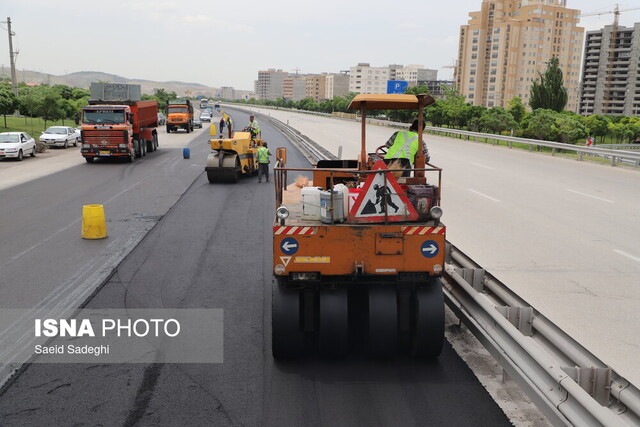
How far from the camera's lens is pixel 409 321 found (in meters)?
6.93

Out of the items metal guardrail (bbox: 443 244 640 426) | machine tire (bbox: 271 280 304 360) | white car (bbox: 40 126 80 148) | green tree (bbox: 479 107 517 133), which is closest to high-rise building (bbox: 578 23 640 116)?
green tree (bbox: 479 107 517 133)

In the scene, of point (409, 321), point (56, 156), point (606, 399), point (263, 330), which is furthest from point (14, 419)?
point (56, 156)

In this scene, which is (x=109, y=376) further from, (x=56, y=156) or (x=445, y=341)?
(x=56, y=156)

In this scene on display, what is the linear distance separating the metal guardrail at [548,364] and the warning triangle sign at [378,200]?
1.37m

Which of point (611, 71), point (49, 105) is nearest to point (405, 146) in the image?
point (49, 105)

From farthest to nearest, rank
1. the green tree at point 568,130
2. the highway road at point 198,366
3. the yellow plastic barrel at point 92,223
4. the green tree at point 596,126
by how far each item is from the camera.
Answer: the green tree at point 596,126 < the green tree at point 568,130 < the yellow plastic barrel at point 92,223 < the highway road at point 198,366

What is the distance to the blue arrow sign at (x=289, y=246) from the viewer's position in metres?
6.56

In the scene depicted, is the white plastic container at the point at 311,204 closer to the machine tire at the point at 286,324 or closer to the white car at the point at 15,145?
the machine tire at the point at 286,324

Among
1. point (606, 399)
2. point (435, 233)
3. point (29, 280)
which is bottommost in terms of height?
point (29, 280)

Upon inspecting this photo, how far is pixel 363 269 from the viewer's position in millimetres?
6582

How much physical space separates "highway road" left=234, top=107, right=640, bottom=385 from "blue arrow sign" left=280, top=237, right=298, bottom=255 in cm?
377

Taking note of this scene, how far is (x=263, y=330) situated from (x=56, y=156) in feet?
100

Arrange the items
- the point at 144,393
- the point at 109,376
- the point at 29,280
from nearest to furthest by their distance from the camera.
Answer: the point at 144,393, the point at 109,376, the point at 29,280

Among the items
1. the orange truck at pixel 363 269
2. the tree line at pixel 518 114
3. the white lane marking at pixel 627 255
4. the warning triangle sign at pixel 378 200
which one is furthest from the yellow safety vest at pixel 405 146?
the tree line at pixel 518 114
